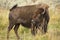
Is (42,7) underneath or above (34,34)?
above

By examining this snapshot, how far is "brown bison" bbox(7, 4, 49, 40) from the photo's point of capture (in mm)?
11344

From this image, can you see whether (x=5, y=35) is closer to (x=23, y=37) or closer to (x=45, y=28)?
(x=23, y=37)

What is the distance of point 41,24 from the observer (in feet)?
37.3

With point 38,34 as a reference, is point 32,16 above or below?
above

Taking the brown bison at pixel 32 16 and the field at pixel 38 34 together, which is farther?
the brown bison at pixel 32 16

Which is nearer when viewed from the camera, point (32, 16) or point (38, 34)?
point (38, 34)

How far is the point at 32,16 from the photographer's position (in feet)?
37.7

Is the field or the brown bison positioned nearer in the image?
the field

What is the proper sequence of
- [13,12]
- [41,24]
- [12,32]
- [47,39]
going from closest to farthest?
[47,39] < [41,24] < [13,12] < [12,32]

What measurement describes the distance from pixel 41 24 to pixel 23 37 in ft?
4.27

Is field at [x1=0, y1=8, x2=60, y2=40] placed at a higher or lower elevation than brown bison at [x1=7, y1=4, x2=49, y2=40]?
lower

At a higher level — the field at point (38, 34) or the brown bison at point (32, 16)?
the brown bison at point (32, 16)

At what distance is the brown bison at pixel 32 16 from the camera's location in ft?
37.2

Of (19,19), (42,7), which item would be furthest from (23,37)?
(42,7)
